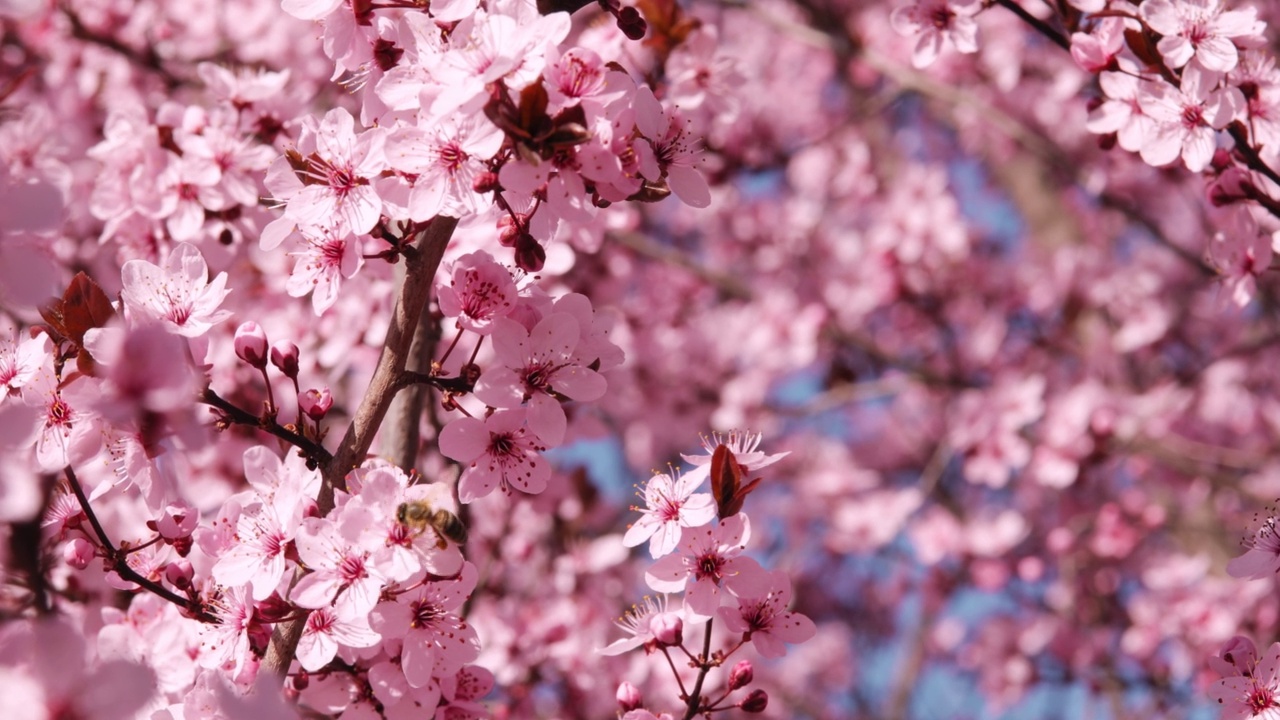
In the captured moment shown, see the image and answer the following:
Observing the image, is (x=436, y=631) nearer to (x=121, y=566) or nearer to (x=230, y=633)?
(x=230, y=633)

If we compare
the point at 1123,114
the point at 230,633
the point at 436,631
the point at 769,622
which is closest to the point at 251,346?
the point at 230,633

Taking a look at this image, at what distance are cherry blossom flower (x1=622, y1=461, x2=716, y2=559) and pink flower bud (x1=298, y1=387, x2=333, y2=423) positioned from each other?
1.94 ft

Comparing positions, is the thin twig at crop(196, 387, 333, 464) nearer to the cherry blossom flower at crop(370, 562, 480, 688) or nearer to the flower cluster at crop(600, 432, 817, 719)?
the cherry blossom flower at crop(370, 562, 480, 688)

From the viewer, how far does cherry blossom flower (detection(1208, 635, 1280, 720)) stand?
5.69ft

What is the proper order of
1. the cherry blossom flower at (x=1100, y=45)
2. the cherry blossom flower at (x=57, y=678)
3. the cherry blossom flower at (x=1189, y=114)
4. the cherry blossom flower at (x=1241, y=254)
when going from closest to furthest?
the cherry blossom flower at (x=57, y=678), the cherry blossom flower at (x=1189, y=114), the cherry blossom flower at (x=1100, y=45), the cherry blossom flower at (x=1241, y=254)

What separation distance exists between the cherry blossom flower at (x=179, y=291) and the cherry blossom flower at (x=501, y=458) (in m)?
0.50

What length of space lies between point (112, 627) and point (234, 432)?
3.87 feet

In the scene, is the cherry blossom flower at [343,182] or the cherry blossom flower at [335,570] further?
the cherry blossom flower at [343,182]

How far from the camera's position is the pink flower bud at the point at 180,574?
175 cm

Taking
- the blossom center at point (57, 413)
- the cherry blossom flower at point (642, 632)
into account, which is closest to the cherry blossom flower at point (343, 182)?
the blossom center at point (57, 413)

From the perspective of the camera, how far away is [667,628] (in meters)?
1.85

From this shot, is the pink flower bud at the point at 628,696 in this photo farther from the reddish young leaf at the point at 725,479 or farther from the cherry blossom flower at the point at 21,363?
the cherry blossom flower at the point at 21,363

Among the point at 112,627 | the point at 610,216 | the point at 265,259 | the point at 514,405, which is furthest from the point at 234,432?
the point at 514,405

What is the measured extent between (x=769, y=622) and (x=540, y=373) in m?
0.64
